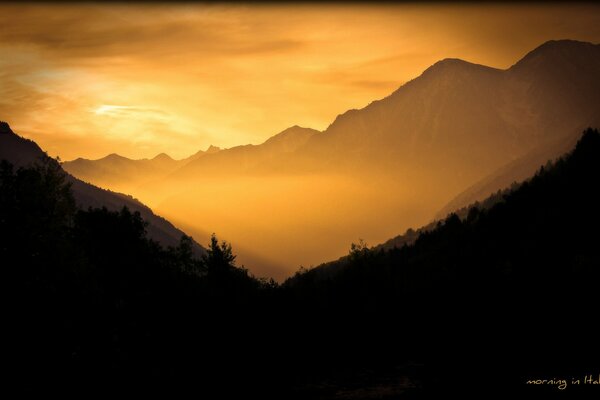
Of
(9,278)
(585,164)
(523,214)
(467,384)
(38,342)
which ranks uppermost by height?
(585,164)

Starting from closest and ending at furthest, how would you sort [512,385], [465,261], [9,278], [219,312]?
[9,278] → [512,385] → [219,312] → [465,261]

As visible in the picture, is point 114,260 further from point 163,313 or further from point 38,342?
point 38,342

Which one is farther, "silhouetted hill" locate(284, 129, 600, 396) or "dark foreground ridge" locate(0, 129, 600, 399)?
"silhouetted hill" locate(284, 129, 600, 396)

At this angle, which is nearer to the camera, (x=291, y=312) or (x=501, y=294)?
(x=291, y=312)

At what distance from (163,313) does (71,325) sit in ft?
71.0

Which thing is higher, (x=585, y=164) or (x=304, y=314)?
(x=585, y=164)

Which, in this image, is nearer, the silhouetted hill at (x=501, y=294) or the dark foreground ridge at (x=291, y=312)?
the dark foreground ridge at (x=291, y=312)

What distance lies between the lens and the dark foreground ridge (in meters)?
38.0

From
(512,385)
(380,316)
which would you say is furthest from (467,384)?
(380,316)

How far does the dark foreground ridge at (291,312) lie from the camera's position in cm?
3800

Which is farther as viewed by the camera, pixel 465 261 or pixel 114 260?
pixel 465 261

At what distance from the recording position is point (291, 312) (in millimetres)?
75625

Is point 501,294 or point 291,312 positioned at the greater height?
point 501,294

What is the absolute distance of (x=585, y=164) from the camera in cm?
12119
